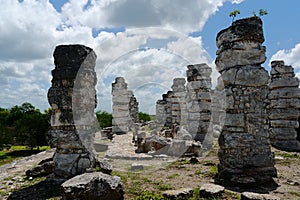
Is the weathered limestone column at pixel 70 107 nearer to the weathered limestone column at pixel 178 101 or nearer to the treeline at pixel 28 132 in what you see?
the weathered limestone column at pixel 178 101

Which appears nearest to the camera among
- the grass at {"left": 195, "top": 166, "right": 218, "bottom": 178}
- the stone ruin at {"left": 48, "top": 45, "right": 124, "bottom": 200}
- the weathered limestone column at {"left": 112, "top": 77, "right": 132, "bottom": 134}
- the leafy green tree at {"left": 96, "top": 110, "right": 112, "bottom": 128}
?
the stone ruin at {"left": 48, "top": 45, "right": 124, "bottom": 200}

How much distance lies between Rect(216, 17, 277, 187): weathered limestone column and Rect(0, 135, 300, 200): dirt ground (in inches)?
19.9

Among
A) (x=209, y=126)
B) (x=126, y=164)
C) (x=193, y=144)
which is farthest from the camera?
(x=209, y=126)

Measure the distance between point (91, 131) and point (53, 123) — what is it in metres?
0.91

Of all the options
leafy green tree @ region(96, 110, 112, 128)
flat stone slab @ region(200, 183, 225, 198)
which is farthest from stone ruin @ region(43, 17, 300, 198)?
leafy green tree @ region(96, 110, 112, 128)

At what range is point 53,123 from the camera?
5.91 meters

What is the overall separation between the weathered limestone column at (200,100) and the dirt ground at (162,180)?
3.76m

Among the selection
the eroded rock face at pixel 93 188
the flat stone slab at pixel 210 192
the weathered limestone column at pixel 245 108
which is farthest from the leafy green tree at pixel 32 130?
the flat stone slab at pixel 210 192

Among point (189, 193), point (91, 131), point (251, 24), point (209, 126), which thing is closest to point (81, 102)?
point (91, 131)

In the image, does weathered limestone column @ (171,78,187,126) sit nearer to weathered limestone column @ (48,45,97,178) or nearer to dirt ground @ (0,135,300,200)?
dirt ground @ (0,135,300,200)

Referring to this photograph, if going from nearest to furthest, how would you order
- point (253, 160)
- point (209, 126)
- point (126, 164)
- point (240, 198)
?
point (240, 198) → point (253, 160) → point (126, 164) → point (209, 126)

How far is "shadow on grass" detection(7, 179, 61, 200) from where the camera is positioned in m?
4.73

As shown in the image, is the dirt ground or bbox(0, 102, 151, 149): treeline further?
bbox(0, 102, 151, 149): treeline

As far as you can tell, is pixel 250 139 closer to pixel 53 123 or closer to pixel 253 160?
pixel 253 160
